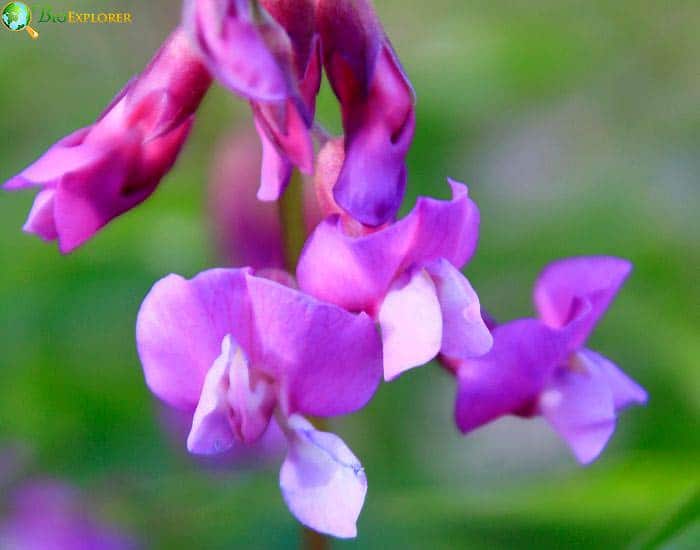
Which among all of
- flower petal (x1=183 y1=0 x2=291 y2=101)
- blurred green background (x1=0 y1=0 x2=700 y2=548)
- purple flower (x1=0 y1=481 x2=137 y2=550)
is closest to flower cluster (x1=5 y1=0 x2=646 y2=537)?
flower petal (x1=183 y1=0 x2=291 y2=101)

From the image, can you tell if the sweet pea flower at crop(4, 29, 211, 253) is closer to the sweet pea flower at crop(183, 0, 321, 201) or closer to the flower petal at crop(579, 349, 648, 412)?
the sweet pea flower at crop(183, 0, 321, 201)

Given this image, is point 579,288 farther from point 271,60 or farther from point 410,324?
point 271,60

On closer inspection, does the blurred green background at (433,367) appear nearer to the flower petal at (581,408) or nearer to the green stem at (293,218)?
the flower petal at (581,408)

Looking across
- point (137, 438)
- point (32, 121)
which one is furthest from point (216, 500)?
point (32, 121)

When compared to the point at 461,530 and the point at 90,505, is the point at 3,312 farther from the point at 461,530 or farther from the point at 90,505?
the point at 461,530

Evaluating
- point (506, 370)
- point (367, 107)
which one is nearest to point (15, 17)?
point (367, 107)

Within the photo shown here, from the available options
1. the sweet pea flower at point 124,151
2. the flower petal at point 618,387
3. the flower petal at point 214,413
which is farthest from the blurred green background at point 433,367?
the flower petal at point 214,413
